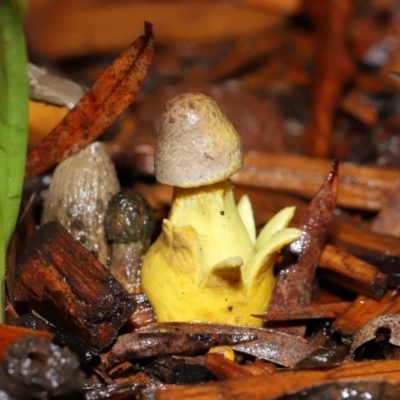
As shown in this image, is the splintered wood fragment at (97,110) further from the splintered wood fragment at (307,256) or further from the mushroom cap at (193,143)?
the splintered wood fragment at (307,256)

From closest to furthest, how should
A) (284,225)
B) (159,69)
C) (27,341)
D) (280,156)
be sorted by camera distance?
1. (27,341)
2. (284,225)
3. (280,156)
4. (159,69)

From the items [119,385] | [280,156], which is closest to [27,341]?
[119,385]

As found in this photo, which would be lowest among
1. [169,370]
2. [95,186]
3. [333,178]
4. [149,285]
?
[169,370]

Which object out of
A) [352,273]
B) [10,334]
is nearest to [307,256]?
Result: [352,273]

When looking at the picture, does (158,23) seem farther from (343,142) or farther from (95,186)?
(95,186)

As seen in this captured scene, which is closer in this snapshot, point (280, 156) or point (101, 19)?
point (280, 156)

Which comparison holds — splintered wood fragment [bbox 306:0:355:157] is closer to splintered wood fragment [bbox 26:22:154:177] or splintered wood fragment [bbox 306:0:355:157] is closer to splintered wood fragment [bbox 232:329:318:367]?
splintered wood fragment [bbox 26:22:154:177]
